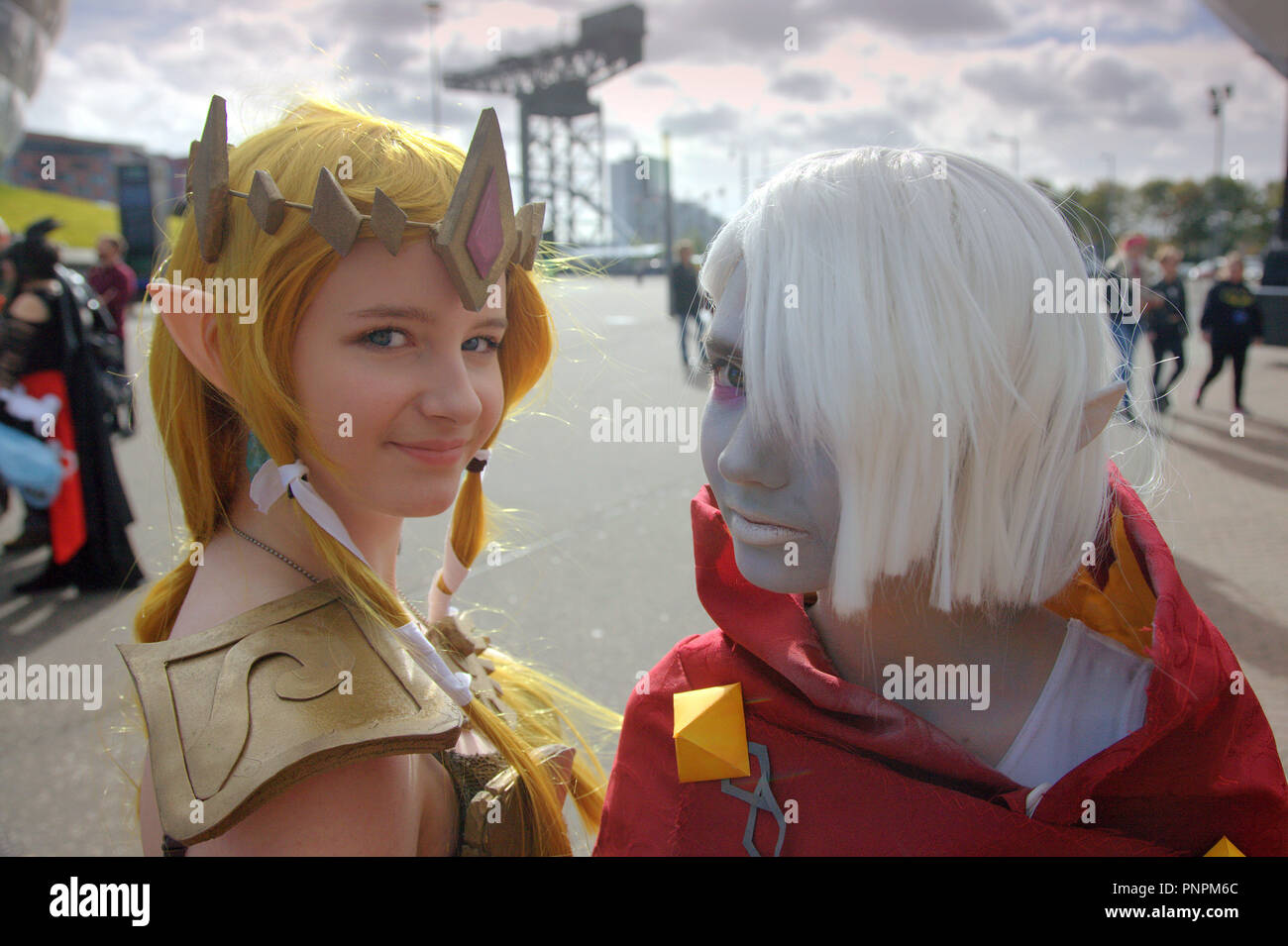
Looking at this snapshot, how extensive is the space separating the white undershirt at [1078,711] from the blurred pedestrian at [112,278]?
399 inches

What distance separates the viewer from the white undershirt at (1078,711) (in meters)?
1.15

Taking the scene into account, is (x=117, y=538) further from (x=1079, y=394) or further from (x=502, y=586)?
(x=1079, y=394)

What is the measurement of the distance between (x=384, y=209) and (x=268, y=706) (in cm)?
66

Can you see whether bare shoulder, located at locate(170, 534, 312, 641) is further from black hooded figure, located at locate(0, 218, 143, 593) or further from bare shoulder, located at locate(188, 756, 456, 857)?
black hooded figure, located at locate(0, 218, 143, 593)

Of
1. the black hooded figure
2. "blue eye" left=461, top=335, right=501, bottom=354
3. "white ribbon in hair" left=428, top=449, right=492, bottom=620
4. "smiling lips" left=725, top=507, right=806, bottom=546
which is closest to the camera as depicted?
"smiling lips" left=725, top=507, right=806, bottom=546

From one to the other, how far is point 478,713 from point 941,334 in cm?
97

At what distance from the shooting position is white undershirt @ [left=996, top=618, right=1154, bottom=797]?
1.15 m

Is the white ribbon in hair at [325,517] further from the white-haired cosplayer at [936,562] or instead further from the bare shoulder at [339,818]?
the white-haired cosplayer at [936,562]

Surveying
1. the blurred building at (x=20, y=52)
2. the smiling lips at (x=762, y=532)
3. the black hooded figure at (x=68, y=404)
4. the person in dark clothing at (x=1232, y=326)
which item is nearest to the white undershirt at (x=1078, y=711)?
the smiling lips at (x=762, y=532)

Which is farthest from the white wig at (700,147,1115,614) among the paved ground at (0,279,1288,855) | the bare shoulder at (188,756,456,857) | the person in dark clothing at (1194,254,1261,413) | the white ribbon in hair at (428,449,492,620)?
the person in dark clothing at (1194,254,1261,413)

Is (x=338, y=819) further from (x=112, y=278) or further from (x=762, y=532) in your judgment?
(x=112, y=278)

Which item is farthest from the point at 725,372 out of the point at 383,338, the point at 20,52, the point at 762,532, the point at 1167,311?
the point at 20,52

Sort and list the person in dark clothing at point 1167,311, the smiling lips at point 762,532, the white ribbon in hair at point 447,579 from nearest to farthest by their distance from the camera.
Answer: the smiling lips at point 762,532, the white ribbon in hair at point 447,579, the person in dark clothing at point 1167,311

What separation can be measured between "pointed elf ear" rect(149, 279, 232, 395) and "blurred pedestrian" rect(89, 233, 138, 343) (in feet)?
30.4
